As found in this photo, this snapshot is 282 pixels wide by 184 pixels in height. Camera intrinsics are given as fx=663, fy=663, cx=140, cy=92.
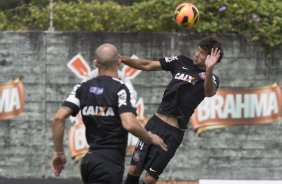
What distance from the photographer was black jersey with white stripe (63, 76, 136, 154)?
5.24 meters

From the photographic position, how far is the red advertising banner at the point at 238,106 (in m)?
10.0

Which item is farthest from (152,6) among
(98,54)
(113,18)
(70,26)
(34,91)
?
(98,54)

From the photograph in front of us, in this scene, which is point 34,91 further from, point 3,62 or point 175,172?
point 175,172

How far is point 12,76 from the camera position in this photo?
10023mm

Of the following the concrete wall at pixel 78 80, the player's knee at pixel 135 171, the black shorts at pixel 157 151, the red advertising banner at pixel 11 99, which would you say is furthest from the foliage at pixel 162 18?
the player's knee at pixel 135 171

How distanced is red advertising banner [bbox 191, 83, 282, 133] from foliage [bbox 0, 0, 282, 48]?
0.76 m

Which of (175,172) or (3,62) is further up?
(3,62)

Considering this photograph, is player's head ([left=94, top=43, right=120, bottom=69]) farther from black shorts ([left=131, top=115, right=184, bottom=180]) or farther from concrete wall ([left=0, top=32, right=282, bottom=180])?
concrete wall ([left=0, top=32, right=282, bottom=180])

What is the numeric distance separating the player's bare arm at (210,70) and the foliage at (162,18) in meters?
3.25

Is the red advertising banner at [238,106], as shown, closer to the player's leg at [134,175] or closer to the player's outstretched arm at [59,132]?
the player's leg at [134,175]

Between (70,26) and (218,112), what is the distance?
264 centimetres

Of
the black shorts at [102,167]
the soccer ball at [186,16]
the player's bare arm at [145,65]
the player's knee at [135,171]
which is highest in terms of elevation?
the soccer ball at [186,16]

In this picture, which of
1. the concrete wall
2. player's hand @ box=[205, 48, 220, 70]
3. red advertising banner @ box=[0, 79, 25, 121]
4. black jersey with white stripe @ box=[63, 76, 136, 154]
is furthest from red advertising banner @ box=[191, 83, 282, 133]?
black jersey with white stripe @ box=[63, 76, 136, 154]

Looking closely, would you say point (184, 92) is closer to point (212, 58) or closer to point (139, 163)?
point (212, 58)
